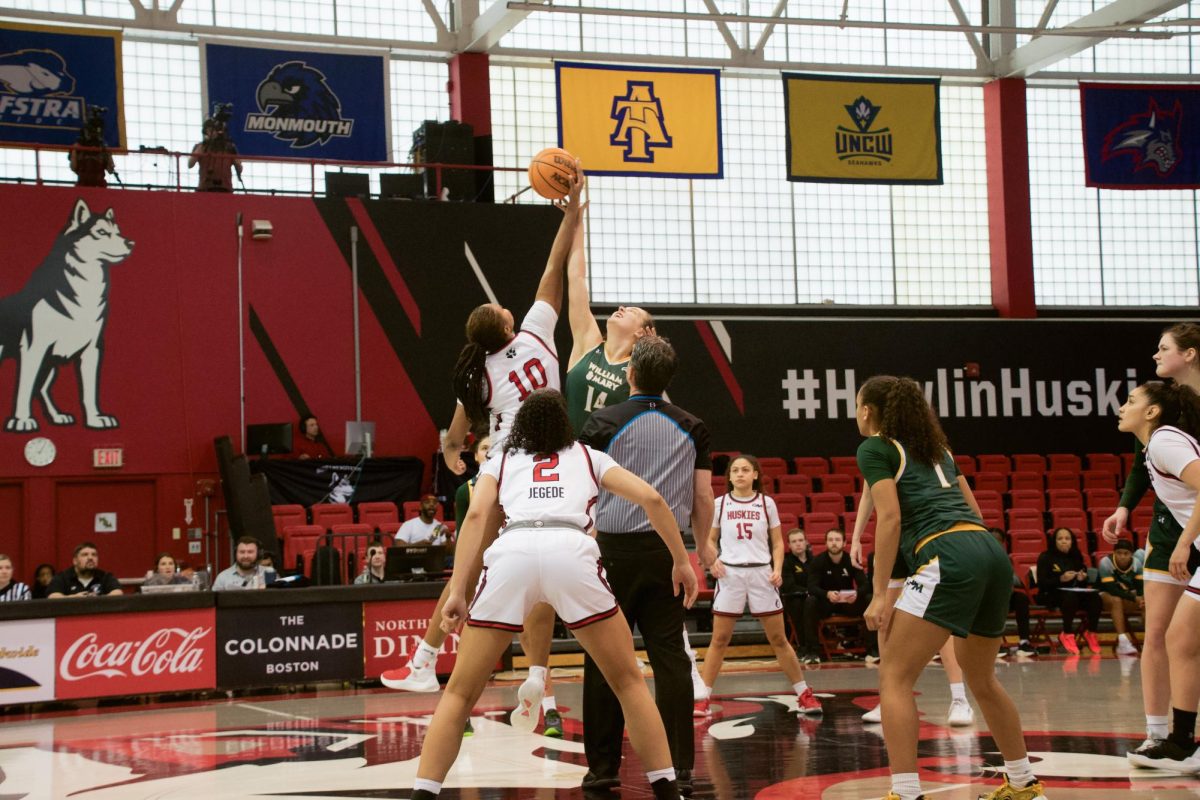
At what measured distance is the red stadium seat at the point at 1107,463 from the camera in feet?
75.1

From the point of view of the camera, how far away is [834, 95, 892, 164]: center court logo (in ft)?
64.4

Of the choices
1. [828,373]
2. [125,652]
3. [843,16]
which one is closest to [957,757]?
[125,652]

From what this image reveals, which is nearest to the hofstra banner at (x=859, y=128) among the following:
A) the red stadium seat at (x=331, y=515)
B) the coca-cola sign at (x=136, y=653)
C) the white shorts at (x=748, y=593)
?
the red stadium seat at (x=331, y=515)

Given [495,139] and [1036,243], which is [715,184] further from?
[1036,243]

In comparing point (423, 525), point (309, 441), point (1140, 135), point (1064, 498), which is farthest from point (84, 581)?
point (1140, 135)

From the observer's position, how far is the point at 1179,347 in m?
6.93

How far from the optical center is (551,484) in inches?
206

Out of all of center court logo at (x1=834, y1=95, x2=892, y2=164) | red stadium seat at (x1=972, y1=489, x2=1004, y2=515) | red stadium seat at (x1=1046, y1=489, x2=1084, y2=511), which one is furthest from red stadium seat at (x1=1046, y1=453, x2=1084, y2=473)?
center court logo at (x1=834, y1=95, x2=892, y2=164)

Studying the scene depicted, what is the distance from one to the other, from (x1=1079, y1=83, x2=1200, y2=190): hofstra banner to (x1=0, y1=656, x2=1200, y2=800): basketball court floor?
37.7ft

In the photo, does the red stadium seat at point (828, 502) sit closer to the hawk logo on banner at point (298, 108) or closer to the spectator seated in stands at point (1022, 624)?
the spectator seated in stands at point (1022, 624)

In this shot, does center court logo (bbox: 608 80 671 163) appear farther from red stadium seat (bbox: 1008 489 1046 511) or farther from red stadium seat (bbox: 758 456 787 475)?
red stadium seat (bbox: 1008 489 1046 511)

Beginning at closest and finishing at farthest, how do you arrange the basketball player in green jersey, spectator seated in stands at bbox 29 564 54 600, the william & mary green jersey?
the basketball player in green jersey → the william & mary green jersey → spectator seated in stands at bbox 29 564 54 600

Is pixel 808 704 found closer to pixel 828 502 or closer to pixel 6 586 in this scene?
pixel 6 586

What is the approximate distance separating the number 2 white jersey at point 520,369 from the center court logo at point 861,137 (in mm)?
13748
